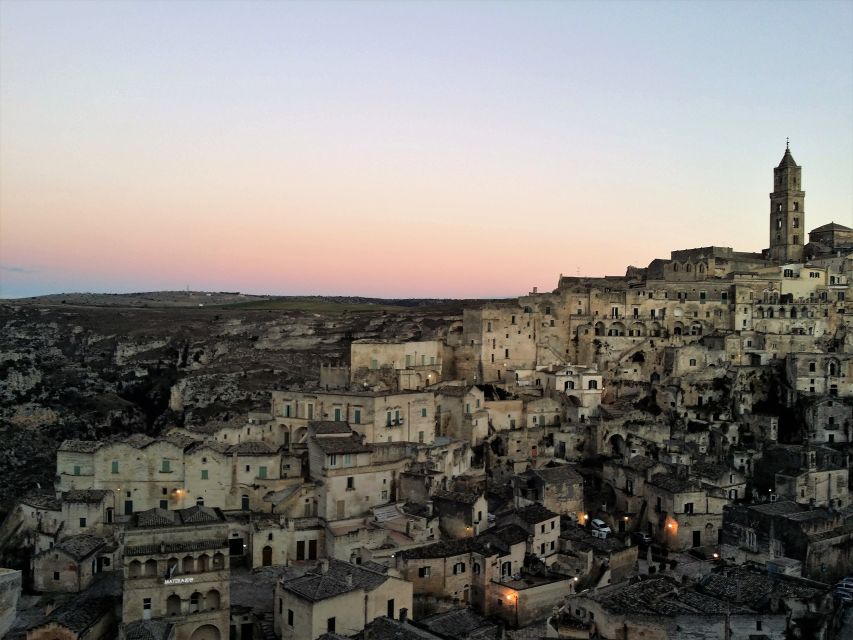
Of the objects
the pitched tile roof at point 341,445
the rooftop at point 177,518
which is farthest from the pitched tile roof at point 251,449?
the rooftop at point 177,518

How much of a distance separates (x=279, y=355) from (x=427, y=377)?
35461 millimetres

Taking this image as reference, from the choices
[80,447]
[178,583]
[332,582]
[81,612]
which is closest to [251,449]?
[80,447]

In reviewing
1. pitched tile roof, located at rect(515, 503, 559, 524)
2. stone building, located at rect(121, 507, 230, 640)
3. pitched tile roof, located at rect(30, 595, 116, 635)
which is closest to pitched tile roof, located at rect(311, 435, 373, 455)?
pitched tile roof, located at rect(515, 503, 559, 524)

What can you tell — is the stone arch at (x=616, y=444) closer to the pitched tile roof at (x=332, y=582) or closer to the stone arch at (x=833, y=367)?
the stone arch at (x=833, y=367)

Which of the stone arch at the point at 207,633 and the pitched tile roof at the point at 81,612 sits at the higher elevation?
the pitched tile roof at the point at 81,612

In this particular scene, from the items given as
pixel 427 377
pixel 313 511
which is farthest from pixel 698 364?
pixel 313 511

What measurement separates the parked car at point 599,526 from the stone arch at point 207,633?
19889mm

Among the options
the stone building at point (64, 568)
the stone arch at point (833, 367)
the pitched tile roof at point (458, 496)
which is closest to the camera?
the stone building at point (64, 568)

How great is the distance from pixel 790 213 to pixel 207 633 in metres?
70.7

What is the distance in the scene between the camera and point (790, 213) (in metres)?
77.2

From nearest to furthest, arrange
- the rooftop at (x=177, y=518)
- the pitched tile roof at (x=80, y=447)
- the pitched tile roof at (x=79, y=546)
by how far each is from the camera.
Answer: the rooftop at (x=177, y=518)
the pitched tile roof at (x=79, y=546)
the pitched tile roof at (x=80, y=447)

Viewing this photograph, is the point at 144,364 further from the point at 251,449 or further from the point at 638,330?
the point at 638,330

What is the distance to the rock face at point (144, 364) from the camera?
68.8 m

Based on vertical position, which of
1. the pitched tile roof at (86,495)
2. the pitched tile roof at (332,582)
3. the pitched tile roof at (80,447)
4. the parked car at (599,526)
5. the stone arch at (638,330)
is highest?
the stone arch at (638,330)
